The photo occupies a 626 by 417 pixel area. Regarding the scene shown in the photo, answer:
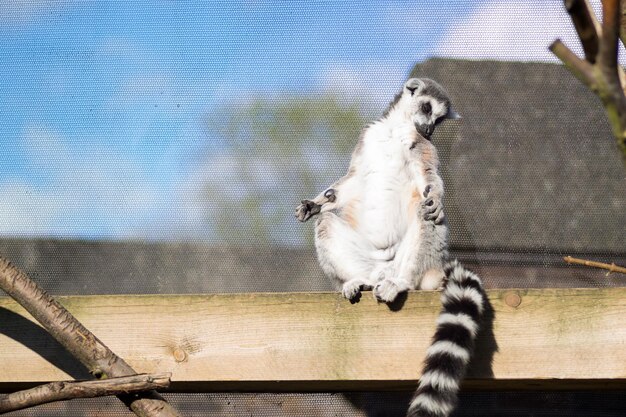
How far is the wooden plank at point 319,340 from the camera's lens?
7.48 ft

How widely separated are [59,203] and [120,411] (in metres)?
0.76

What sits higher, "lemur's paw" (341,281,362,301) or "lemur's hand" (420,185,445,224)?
"lemur's hand" (420,185,445,224)

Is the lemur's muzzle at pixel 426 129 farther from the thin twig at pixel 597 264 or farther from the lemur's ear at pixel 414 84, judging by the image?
the thin twig at pixel 597 264

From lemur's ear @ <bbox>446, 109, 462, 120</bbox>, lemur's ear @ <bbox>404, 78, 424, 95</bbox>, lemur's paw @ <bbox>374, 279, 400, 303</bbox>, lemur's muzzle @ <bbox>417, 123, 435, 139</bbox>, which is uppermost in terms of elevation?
lemur's ear @ <bbox>404, 78, 424, 95</bbox>

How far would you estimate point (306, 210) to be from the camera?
9.34ft

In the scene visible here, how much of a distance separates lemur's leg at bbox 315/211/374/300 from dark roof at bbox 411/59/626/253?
0.34 meters

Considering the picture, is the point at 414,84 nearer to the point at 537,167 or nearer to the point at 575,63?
the point at 537,167

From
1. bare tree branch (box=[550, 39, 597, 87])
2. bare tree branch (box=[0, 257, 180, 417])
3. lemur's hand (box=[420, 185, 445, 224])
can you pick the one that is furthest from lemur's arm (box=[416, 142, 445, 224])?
bare tree branch (box=[550, 39, 597, 87])

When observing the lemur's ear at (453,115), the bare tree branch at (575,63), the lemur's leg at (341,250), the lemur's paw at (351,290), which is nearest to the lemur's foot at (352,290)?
A: the lemur's paw at (351,290)

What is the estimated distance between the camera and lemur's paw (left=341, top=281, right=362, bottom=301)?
2428 mm

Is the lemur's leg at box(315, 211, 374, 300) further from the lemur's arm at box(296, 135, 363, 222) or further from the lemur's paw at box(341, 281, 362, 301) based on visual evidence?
the lemur's paw at box(341, 281, 362, 301)

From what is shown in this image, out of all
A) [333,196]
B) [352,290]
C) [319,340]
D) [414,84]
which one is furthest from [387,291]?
[414,84]

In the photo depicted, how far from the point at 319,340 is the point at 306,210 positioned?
606 millimetres

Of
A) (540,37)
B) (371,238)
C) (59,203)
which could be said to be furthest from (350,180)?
(59,203)
